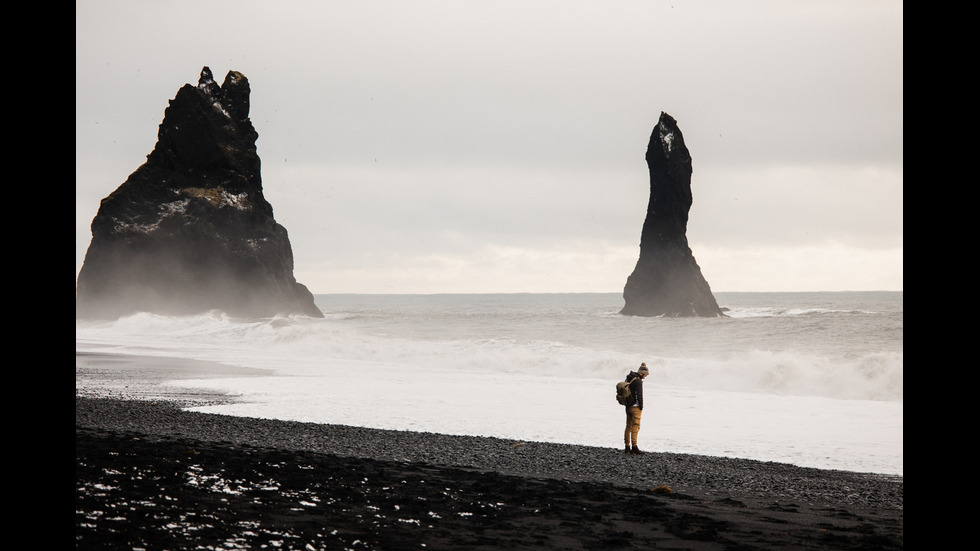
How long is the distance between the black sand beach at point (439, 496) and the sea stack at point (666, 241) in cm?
6969

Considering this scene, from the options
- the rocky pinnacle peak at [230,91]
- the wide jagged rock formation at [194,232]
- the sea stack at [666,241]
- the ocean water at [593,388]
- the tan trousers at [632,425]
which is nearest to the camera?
the tan trousers at [632,425]

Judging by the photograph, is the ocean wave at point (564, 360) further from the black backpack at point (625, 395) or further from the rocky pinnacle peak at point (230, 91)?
the rocky pinnacle peak at point (230, 91)

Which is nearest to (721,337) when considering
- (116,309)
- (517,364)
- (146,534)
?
(517,364)

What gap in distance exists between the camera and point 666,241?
84438mm

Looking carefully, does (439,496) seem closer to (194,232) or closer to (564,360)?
(564,360)

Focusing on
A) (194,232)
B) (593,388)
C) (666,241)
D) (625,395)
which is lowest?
(593,388)

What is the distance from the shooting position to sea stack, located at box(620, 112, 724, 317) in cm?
8144

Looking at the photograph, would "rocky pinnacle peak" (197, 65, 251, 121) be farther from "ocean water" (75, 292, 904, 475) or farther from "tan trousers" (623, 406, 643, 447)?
"tan trousers" (623, 406, 643, 447)

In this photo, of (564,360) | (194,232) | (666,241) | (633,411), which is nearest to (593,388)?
(564,360)

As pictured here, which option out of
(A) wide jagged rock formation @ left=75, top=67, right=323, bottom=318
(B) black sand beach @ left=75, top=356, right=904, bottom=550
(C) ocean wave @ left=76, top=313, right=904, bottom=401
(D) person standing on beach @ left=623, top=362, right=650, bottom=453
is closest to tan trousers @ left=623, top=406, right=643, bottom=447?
(D) person standing on beach @ left=623, top=362, right=650, bottom=453

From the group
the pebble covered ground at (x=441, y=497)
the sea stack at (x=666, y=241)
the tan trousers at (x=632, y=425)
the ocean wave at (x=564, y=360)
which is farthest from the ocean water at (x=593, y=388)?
the sea stack at (x=666, y=241)

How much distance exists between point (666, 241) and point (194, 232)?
4924 cm

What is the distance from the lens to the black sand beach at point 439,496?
690 cm
